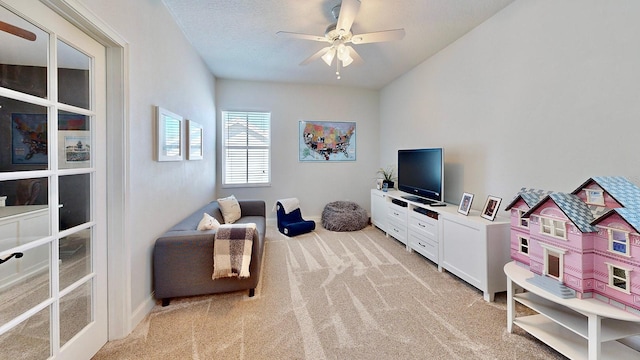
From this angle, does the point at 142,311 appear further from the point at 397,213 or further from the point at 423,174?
the point at 423,174

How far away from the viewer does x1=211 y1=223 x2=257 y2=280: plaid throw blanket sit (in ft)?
6.89

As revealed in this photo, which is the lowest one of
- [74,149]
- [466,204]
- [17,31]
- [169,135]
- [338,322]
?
[338,322]

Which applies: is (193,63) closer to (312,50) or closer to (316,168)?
(312,50)

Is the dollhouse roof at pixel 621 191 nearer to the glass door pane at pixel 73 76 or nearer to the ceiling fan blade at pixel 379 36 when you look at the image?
the ceiling fan blade at pixel 379 36

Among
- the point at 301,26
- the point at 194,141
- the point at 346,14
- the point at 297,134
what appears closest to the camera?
the point at 346,14

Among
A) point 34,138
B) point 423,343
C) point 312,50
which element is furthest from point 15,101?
point 312,50

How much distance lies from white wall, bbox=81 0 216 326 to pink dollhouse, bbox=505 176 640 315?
2795 millimetres

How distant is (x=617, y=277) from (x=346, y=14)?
8.07 ft

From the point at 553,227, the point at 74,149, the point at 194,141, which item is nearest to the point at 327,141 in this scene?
the point at 194,141

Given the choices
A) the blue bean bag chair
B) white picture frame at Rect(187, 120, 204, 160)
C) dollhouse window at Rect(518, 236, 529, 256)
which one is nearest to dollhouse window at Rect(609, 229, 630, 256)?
dollhouse window at Rect(518, 236, 529, 256)

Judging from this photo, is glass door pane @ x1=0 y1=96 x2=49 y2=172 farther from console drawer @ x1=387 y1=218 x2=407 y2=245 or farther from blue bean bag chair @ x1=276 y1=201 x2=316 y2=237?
console drawer @ x1=387 y1=218 x2=407 y2=245

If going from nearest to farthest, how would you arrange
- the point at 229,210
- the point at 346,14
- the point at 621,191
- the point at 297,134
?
the point at 621,191
the point at 346,14
the point at 229,210
the point at 297,134

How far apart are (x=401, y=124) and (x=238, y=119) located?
303cm

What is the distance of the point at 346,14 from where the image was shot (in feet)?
6.77
